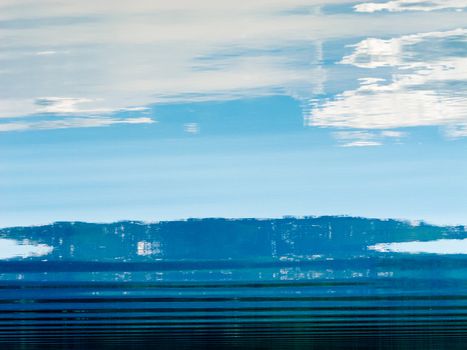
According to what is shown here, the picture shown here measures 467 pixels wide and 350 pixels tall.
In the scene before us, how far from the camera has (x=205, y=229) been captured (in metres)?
2.50

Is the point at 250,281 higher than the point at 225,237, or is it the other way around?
the point at 225,237

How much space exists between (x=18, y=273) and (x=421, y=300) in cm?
154

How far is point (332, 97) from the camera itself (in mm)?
2508

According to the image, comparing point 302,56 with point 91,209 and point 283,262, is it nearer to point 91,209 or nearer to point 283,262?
point 283,262

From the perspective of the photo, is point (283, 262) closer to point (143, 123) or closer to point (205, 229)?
point (205, 229)

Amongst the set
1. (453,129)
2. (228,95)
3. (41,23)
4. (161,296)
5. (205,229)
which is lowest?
(161,296)

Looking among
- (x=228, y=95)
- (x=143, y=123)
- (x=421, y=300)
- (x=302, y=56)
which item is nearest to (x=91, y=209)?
(x=143, y=123)

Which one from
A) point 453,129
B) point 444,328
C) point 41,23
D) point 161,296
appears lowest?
point 444,328

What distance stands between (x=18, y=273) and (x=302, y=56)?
1363mm

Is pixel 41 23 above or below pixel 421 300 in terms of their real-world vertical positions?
above

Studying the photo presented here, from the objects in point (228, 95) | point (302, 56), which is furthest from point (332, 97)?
point (228, 95)

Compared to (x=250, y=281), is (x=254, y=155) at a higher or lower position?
higher

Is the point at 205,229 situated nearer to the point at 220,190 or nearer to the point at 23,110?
the point at 220,190

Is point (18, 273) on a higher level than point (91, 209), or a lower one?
lower
